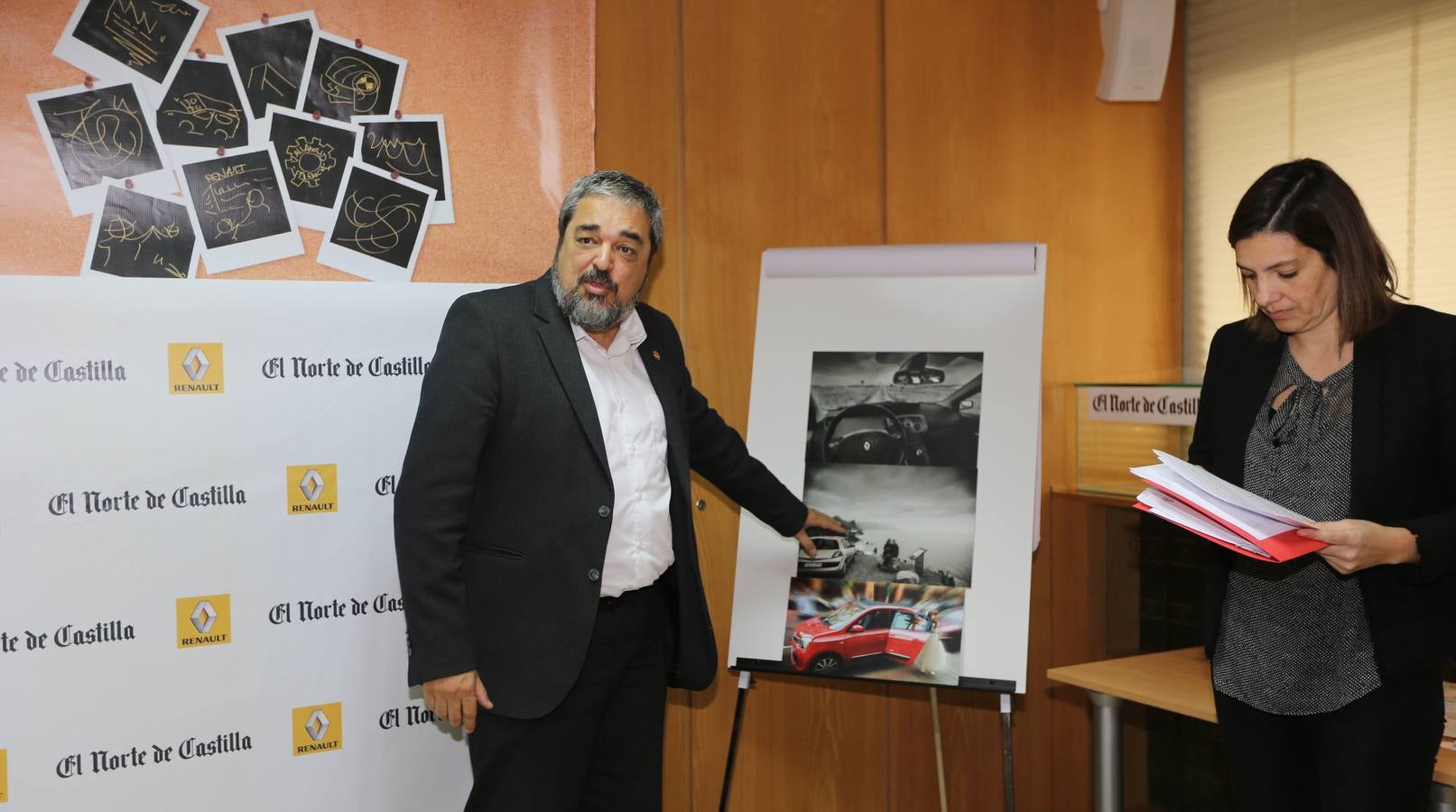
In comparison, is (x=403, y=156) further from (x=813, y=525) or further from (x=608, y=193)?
(x=813, y=525)

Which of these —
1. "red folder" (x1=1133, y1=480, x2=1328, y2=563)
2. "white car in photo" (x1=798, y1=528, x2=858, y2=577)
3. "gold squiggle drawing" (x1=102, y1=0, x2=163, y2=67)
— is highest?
"gold squiggle drawing" (x1=102, y1=0, x2=163, y2=67)

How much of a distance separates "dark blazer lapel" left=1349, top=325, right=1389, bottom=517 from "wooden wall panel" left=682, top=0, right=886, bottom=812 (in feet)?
5.51

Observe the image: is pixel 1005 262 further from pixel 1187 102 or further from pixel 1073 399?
pixel 1187 102

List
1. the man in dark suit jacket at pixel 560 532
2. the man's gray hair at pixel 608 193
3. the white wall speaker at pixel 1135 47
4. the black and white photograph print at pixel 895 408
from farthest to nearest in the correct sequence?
the white wall speaker at pixel 1135 47
the black and white photograph print at pixel 895 408
the man's gray hair at pixel 608 193
the man in dark suit jacket at pixel 560 532

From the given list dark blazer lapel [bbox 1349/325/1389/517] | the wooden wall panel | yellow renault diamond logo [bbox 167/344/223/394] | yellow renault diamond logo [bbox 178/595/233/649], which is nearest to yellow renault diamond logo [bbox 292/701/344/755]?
yellow renault diamond logo [bbox 178/595/233/649]

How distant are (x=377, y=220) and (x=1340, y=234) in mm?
2004

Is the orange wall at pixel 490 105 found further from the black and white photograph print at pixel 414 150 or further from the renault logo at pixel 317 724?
the renault logo at pixel 317 724

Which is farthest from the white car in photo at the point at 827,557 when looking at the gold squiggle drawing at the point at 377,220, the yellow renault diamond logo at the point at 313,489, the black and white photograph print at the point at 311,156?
the black and white photograph print at the point at 311,156

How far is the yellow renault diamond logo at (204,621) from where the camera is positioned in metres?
2.21

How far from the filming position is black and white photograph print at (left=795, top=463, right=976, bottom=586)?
251cm

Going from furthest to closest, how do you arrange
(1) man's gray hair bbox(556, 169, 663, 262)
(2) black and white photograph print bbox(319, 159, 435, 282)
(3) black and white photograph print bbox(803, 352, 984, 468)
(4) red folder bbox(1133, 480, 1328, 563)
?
(3) black and white photograph print bbox(803, 352, 984, 468) < (2) black and white photograph print bbox(319, 159, 435, 282) < (1) man's gray hair bbox(556, 169, 663, 262) < (4) red folder bbox(1133, 480, 1328, 563)

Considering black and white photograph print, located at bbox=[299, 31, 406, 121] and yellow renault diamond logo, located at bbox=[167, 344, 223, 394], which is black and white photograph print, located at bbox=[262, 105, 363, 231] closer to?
black and white photograph print, located at bbox=[299, 31, 406, 121]

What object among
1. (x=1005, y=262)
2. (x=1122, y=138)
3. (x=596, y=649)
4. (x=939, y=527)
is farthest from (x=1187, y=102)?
(x=596, y=649)

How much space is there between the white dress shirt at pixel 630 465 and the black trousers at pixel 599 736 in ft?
0.24
